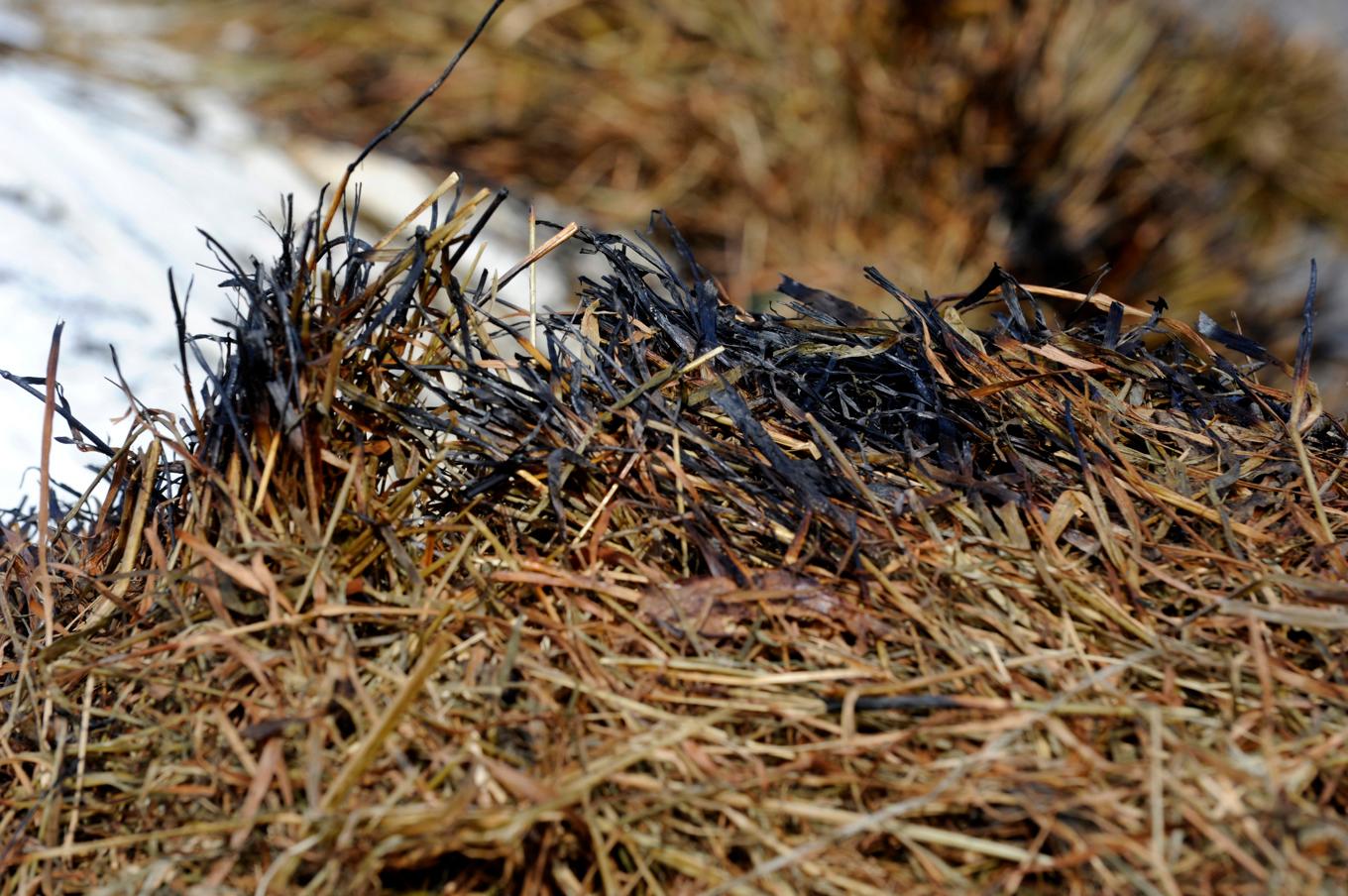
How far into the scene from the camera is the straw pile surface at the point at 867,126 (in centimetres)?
268

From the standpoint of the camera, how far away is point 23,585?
0.88m

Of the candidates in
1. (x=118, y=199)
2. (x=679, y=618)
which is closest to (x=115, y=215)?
(x=118, y=199)

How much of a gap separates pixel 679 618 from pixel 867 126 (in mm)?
2218

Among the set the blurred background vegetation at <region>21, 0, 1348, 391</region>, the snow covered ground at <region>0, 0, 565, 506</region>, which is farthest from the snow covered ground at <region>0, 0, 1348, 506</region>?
the blurred background vegetation at <region>21, 0, 1348, 391</region>

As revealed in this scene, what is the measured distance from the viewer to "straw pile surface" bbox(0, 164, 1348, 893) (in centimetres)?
64

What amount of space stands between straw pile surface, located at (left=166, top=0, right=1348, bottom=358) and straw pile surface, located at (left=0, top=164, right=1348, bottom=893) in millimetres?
1782

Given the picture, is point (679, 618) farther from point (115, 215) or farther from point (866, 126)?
point (866, 126)

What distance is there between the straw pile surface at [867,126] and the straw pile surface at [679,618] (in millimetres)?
1782

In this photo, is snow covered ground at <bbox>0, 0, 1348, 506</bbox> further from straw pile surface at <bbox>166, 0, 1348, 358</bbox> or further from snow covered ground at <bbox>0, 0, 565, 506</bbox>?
straw pile surface at <bbox>166, 0, 1348, 358</bbox>

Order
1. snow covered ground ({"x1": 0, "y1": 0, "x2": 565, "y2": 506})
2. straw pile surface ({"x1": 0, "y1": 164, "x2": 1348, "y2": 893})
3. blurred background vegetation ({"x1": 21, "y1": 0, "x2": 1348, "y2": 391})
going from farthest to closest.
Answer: blurred background vegetation ({"x1": 21, "y1": 0, "x2": 1348, "y2": 391}), snow covered ground ({"x1": 0, "y1": 0, "x2": 565, "y2": 506}), straw pile surface ({"x1": 0, "y1": 164, "x2": 1348, "y2": 893})

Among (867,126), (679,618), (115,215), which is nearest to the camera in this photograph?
(679,618)

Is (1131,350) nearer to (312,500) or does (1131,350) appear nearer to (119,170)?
(312,500)

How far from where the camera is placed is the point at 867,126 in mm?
2701

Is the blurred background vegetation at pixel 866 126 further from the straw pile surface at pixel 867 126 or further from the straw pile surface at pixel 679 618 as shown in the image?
the straw pile surface at pixel 679 618
